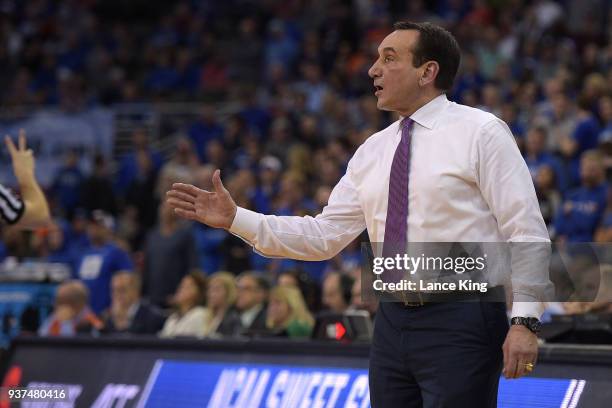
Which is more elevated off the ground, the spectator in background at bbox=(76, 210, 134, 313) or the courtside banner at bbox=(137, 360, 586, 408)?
the courtside banner at bbox=(137, 360, 586, 408)

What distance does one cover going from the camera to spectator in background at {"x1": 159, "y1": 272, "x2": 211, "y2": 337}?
387 inches

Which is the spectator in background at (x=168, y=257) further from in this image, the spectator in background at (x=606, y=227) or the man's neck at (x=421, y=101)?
the man's neck at (x=421, y=101)

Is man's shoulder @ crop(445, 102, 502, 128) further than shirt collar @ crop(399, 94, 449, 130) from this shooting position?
No

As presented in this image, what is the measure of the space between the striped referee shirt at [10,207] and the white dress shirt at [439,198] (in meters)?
1.34

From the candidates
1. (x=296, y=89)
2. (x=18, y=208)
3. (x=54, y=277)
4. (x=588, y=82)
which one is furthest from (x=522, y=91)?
(x=18, y=208)

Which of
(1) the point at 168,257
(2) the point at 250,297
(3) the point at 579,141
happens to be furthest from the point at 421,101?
(1) the point at 168,257

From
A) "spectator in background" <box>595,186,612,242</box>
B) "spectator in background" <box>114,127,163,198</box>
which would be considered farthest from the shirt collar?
"spectator in background" <box>114,127,163,198</box>

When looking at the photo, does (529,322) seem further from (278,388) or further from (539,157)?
(539,157)

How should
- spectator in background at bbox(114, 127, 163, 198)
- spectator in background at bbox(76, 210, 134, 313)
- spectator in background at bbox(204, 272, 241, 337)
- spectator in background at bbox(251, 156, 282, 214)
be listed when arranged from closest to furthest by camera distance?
spectator in background at bbox(204, 272, 241, 337), spectator in background at bbox(76, 210, 134, 313), spectator in background at bbox(251, 156, 282, 214), spectator in background at bbox(114, 127, 163, 198)

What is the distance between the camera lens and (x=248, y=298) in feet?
32.5

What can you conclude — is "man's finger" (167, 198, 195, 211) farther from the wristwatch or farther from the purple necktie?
the wristwatch

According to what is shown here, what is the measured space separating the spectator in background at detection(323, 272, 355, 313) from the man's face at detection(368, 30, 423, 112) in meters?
5.07

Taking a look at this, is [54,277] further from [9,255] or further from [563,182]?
[563,182]

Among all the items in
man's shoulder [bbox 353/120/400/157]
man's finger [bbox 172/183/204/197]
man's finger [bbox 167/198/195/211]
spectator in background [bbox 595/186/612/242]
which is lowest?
spectator in background [bbox 595/186/612/242]
